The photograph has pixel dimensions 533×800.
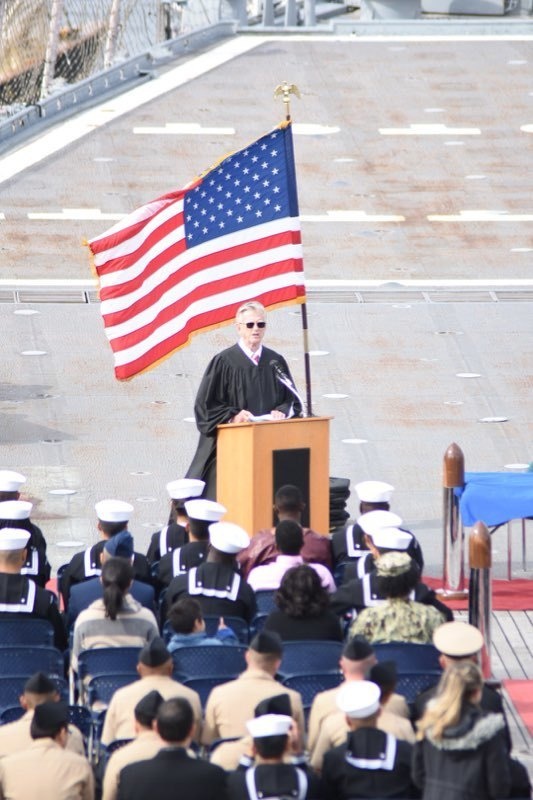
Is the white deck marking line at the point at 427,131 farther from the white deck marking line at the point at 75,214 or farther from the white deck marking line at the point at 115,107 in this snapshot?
the white deck marking line at the point at 75,214

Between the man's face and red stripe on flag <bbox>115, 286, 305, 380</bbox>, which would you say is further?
red stripe on flag <bbox>115, 286, 305, 380</bbox>

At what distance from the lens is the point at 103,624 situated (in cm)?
877

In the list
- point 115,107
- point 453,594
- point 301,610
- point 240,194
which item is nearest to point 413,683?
point 301,610

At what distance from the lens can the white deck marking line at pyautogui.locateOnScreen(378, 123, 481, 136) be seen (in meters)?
29.9

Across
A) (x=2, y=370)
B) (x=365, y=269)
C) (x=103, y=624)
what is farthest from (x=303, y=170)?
(x=103, y=624)

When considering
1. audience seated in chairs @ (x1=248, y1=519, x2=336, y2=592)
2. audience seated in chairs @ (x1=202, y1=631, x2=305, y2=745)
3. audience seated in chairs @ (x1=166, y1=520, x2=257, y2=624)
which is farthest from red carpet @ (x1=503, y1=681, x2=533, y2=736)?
audience seated in chairs @ (x1=202, y1=631, x2=305, y2=745)

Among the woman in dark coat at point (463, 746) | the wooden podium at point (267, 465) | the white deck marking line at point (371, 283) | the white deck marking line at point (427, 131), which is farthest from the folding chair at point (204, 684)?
the white deck marking line at point (427, 131)

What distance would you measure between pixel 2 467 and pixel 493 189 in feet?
43.2

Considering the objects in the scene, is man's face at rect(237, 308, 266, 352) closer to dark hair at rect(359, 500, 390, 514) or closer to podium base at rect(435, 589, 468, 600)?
dark hair at rect(359, 500, 390, 514)

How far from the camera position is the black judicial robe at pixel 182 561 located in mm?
9945

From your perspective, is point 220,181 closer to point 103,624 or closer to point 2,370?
point 103,624

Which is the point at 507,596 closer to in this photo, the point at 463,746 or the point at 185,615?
the point at 185,615

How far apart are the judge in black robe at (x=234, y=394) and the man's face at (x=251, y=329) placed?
0.34ft

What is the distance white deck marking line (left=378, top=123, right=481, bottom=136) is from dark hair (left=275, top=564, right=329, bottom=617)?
21.8m
